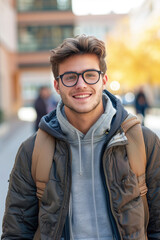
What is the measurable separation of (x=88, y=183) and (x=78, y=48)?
0.75m

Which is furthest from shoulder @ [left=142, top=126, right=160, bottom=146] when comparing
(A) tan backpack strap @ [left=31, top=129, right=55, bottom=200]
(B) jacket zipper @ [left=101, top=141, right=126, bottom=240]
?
(A) tan backpack strap @ [left=31, top=129, right=55, bottom=200]

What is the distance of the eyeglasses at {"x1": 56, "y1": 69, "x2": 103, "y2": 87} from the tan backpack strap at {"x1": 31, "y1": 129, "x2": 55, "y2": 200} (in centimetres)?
33

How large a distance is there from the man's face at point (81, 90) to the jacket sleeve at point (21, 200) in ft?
1.16

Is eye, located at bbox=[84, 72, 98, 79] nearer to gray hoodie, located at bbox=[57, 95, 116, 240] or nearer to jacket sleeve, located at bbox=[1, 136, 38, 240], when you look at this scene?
gray hoodie, located at bbox=[57, 95, 116, 240]

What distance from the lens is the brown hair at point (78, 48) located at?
216 cm

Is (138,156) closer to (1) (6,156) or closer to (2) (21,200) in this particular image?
(2) (21,200)

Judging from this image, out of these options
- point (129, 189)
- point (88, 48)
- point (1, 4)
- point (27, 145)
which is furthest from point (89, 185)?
point (1, 4)

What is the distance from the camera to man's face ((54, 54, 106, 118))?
217cm

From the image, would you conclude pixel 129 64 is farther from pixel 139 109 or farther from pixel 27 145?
pixel 27 145

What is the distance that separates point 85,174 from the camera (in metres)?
2.19

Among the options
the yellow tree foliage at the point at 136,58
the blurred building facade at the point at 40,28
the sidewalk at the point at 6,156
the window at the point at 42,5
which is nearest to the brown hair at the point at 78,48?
the sidewalk at the point at 6,156

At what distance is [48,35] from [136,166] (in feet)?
113

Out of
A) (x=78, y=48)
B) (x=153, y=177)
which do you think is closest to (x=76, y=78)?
(x=78, y=48)

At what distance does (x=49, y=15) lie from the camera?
3541 cm
